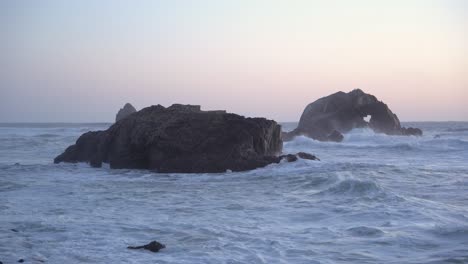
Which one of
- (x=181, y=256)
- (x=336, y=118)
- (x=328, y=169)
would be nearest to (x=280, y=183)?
(x=328, y=169)

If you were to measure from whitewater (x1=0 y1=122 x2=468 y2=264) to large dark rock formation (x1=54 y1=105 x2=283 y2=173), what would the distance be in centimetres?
251

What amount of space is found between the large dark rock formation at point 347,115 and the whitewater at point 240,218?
1373 inches

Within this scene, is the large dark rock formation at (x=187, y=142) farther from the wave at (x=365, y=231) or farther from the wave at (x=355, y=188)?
the wave at (x=365, y=231)

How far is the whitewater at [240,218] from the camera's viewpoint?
341 inches

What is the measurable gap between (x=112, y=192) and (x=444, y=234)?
996 centimetres

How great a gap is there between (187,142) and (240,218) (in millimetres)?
12298

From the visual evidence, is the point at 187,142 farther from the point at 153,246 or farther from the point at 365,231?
the point at 153,246

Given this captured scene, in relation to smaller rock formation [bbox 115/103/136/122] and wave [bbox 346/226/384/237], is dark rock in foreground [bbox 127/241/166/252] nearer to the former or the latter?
wave [bbox 346/226/384/237]

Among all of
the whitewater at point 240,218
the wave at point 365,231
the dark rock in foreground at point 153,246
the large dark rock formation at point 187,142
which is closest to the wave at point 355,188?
the whitewater at point 240,218

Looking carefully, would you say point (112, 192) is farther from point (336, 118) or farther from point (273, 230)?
point (336, 118)

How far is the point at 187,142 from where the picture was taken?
2373 cm

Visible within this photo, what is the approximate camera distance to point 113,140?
26516 millimetres

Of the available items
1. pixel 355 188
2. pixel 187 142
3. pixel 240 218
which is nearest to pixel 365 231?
pixel 240 218

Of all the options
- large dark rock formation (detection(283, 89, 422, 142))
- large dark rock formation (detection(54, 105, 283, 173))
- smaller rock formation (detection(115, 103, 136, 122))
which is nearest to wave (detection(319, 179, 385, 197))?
large dark rock formation (detection(54, 105, 283, 173))
